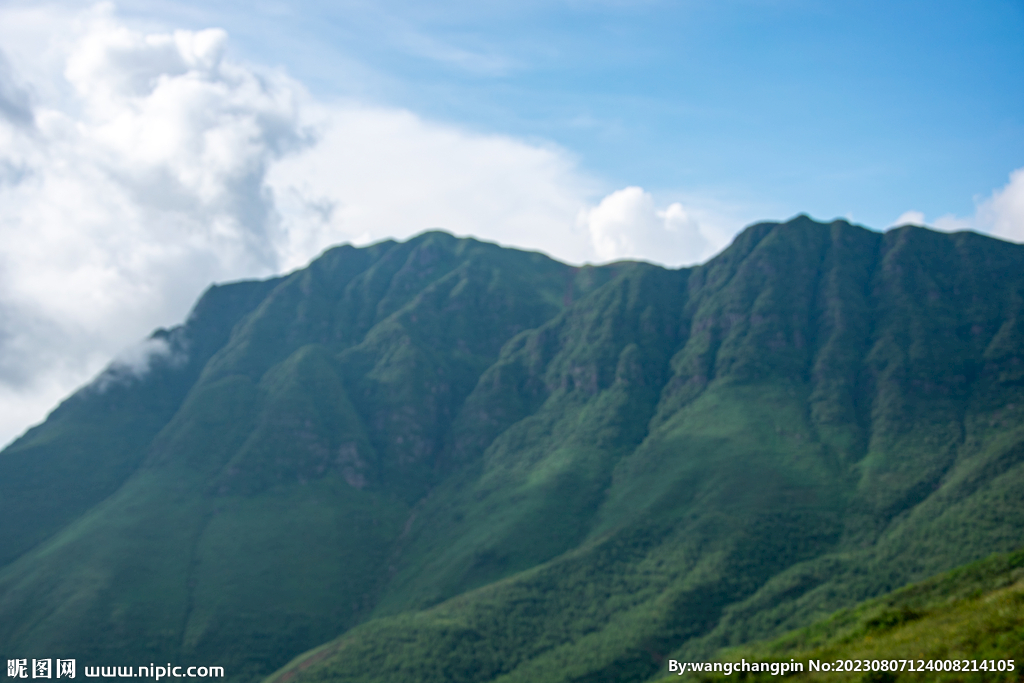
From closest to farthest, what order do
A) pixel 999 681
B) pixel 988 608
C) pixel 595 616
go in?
pixel 999 681 → pixel 988 608 → pixel 595 616

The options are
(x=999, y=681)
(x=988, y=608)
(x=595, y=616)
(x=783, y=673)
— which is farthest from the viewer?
(x=595, y=616)

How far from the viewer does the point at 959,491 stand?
175750 millimetres

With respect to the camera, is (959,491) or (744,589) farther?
(959,491)

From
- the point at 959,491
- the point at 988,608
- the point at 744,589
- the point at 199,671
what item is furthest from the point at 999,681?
the point at 199,671

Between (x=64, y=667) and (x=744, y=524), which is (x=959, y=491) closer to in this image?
(x=744, y=524)

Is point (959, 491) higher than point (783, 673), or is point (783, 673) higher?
point (959, 491)

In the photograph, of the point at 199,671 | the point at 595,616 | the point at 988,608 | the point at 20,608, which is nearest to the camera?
the point at 988,608

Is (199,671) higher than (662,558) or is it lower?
lower

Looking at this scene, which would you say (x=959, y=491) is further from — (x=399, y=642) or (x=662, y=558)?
(x=399, y=642)

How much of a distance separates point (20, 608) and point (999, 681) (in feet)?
793

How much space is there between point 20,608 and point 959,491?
25857cm

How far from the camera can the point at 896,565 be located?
15688 centimetres

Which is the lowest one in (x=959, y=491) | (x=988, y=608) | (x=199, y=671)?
(x=199, y=671)

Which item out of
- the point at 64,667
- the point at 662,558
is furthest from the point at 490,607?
the point at 64,667
